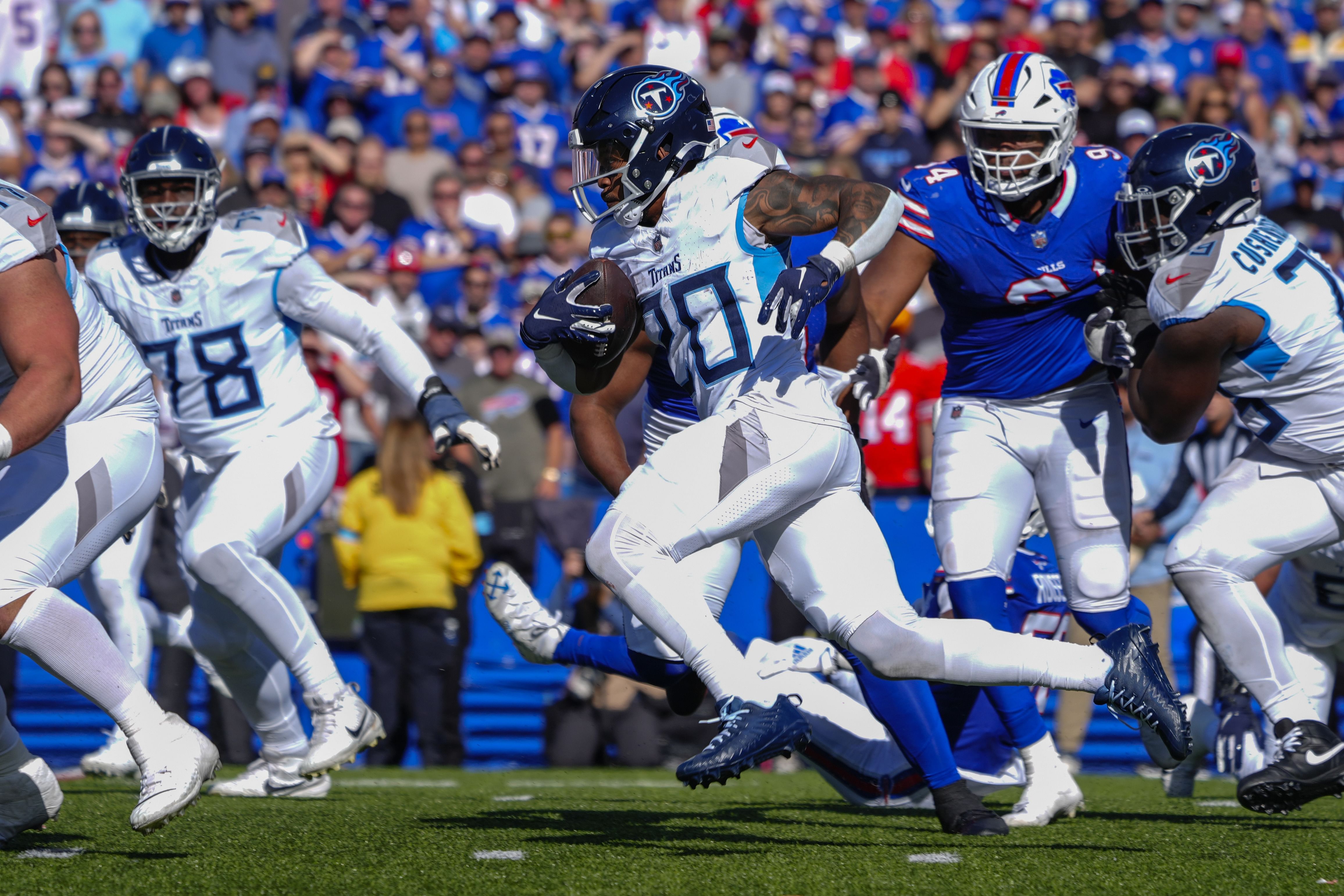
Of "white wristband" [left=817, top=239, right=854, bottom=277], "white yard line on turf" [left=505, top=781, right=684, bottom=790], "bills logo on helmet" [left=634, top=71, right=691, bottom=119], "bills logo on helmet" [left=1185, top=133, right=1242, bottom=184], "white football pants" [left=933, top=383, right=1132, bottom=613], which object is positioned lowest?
"white yard line on turf" [left=505, top=781, right=684, bottom=790]

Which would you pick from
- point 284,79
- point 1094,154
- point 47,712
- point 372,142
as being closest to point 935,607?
point 1094,154

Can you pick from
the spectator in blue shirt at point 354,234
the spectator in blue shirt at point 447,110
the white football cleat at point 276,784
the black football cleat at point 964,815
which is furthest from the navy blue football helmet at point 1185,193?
the spectator in blue shirt at point 447,110

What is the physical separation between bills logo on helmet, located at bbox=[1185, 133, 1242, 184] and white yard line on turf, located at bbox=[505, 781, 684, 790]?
3.19 meters

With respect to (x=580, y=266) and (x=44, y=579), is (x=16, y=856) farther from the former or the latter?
(x=580, y=266)

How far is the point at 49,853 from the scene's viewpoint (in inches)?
155

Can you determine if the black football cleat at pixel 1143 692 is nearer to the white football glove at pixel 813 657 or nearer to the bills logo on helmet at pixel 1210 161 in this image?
the white football glove at pixel 813 657

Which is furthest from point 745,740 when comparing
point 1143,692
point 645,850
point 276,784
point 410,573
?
point 410,573

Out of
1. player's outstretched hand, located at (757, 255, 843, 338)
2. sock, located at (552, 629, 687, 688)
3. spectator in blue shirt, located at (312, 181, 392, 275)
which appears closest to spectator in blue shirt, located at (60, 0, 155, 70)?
spectator in blue shirt, located at (312, 181, 392, 275)

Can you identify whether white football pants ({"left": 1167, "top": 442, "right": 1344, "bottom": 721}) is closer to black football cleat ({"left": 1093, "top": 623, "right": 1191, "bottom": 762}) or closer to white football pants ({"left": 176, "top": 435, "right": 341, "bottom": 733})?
black football cleat ({"left": 1093, "top": 623, "right": 1191, "bottom": 762})

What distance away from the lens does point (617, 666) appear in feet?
16.2

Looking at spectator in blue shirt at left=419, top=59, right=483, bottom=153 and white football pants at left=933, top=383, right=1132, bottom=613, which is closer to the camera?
white football pants at left=933, top=383, right=1132, bottom=613

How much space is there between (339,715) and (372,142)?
21.3 ft

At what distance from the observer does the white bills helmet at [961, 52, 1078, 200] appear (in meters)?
4.98

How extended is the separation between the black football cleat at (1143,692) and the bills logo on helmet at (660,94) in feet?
5.53
